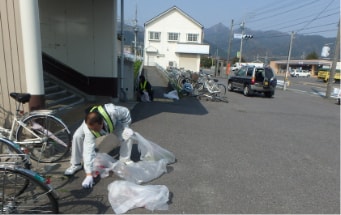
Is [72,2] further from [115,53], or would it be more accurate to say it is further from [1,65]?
[1,65]

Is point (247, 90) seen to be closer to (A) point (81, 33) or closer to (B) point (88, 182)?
(A) point (81, 33)

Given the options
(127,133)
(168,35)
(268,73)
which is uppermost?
(168,35)

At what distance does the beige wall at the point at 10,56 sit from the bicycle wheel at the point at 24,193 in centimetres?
222

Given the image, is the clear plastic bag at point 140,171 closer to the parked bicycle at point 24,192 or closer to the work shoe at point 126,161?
the work shoe at point 126,161

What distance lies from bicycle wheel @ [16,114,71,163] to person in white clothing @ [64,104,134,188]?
16.6 inches

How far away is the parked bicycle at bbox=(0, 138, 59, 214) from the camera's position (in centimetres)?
257

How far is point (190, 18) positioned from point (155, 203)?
165 ft

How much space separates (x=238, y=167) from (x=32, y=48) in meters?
3.77

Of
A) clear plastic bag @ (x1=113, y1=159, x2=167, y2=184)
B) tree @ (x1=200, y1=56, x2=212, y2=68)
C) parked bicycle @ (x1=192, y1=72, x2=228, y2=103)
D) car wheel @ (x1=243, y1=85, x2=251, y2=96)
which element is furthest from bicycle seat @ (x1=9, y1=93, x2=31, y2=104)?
tree @ (x1=200, y1=56, x2=212, y2=68)

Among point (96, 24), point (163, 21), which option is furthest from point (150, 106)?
point (163, 21)

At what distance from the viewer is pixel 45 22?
8961 millimetres

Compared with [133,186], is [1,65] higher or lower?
higher

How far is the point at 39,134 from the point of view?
4.16 meters

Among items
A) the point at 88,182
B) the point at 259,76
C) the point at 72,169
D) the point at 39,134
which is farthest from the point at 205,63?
the point at 88,182
